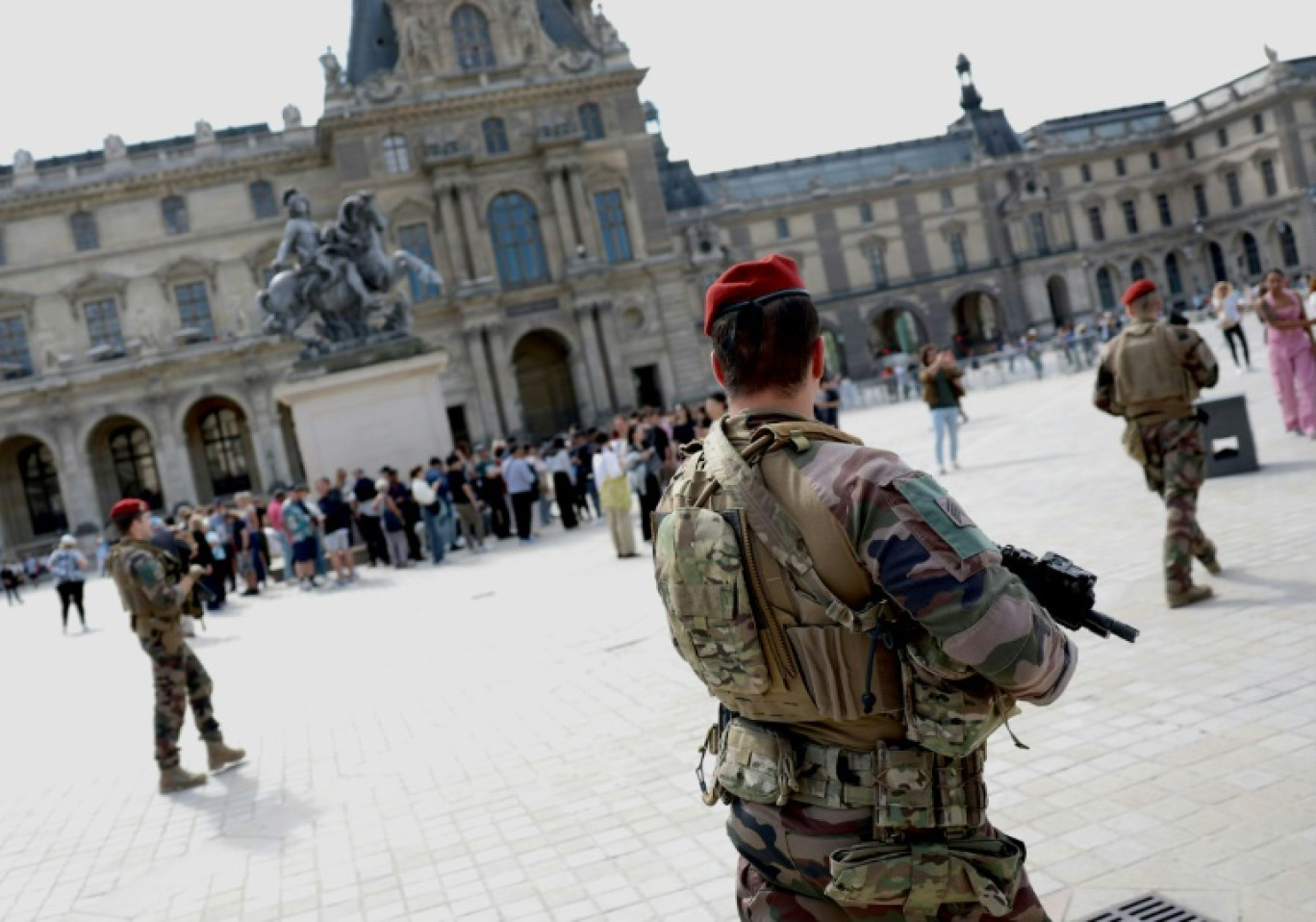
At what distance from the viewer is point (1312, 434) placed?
476 inches

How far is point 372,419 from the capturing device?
21.2m

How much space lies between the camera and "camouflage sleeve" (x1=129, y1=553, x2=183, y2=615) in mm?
7156

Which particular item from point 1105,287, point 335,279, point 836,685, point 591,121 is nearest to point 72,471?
point 591,121

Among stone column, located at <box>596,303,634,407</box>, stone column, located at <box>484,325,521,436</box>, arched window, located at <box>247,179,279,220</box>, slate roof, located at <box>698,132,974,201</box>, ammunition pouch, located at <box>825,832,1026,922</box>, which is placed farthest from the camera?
slate roof, located at <box>698,132,974,201</box>

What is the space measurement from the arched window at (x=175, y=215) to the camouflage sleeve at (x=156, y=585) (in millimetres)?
44434

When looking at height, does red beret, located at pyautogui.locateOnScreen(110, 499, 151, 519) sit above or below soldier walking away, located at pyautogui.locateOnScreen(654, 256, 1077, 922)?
above

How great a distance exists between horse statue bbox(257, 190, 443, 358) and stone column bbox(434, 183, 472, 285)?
77.8ft

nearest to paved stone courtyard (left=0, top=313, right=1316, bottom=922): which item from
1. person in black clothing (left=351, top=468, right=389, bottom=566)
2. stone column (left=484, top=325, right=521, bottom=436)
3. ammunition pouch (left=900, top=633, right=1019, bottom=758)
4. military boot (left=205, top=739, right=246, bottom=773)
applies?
military boot (left=205, top=739, right=246, bottom=773)

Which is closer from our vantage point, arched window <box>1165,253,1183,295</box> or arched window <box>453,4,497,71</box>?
arched window <box>453,4,497,71</box>

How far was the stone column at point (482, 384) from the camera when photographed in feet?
148

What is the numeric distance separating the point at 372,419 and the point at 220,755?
1427 centimetres

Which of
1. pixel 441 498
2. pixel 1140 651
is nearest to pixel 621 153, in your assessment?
pixel 441 498

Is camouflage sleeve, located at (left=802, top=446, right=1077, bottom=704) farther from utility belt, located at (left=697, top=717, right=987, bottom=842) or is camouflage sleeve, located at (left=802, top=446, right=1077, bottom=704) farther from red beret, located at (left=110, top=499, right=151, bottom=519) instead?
red beret, located at (left=110, top=499, right=151, bottom=519)

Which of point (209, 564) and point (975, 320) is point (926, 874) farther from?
point (975, 320)
